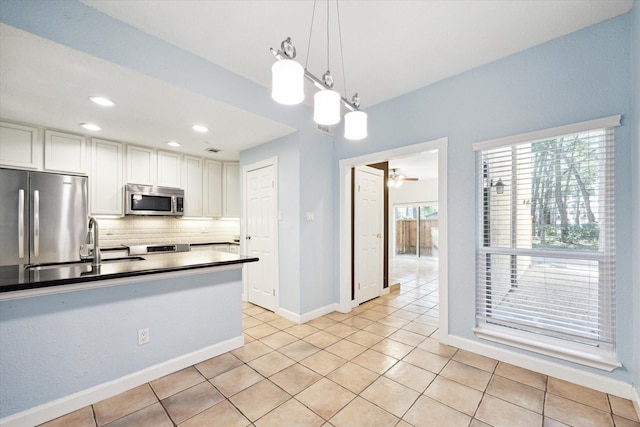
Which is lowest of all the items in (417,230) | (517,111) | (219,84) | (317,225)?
(417,230)

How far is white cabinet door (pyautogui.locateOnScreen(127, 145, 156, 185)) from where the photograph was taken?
3961mm

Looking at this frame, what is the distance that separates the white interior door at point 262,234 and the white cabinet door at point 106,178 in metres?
1.81

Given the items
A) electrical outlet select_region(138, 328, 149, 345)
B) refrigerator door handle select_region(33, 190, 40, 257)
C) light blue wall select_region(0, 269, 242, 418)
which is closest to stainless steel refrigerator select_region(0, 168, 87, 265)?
refrigerator door handle select_region(33, 190, 40, 257)

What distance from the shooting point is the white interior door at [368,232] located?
12.8 ft

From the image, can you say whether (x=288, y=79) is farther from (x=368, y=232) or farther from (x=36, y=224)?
(x=36, y=224)

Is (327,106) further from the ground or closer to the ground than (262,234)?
further from the ground

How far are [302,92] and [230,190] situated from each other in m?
4.11

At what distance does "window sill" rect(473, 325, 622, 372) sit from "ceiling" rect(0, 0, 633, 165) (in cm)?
249

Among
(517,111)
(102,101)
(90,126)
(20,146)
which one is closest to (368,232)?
(517,111)

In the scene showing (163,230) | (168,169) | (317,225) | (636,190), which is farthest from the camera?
(163,230)

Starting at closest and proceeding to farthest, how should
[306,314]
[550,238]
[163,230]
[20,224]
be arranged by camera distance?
[550,238] → [20,224] → [306,314] → [163,230]

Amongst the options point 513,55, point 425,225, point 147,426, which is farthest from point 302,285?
point 425,225

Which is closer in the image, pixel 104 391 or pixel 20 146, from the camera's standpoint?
pixel 104 391

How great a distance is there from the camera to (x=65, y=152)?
336 centimetres
